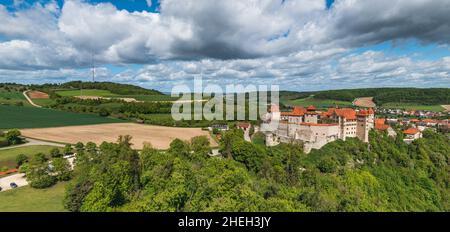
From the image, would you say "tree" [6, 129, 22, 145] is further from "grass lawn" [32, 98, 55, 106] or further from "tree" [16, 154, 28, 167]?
"grass lawn" [32, 98, 55, 106]

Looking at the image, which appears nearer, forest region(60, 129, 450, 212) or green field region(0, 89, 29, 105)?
forest region(60, 129, 450, 212)

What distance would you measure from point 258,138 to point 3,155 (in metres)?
39.9

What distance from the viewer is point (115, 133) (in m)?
53.8

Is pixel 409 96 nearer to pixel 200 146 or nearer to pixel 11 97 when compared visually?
pixel 200 146

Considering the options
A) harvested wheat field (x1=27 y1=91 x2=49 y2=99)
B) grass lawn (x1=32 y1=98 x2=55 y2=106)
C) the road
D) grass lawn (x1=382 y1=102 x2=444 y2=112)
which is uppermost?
harvested wheat field (x1=27 y1=91 x2=49 y2=99)

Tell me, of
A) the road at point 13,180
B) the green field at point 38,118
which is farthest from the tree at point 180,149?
the green field at point 38,118

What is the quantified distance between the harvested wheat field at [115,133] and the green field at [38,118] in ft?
14.1

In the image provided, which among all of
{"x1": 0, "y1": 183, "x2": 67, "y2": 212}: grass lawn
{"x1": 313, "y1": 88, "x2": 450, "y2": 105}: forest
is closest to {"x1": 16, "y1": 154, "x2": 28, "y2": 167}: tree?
{"x1": 0, "y1": 183, "x2": 67, "y2": 212}: grass lawn

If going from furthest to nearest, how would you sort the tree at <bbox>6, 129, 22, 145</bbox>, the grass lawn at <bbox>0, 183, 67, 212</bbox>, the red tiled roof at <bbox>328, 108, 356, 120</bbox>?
the red tiled roof at <bbox>328, 108, 356, 120</bbox>, the tree at <bbox>6, 129, 22, 145</bbox>, the grass lawn at <bbox>0, 183, 67, 212</bbox>

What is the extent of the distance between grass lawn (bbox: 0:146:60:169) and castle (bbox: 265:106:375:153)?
3602cm

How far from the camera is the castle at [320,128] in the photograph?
45875 millimetres

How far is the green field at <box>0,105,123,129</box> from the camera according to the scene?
54.5m

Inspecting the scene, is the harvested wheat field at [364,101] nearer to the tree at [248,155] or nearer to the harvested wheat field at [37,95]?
the tree at [248,155]
